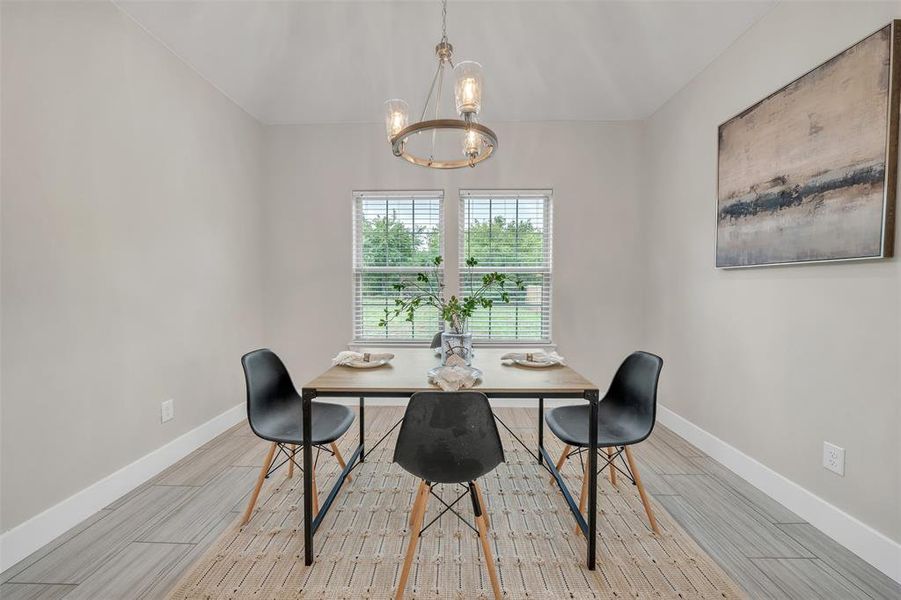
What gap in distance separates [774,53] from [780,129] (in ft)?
1.58

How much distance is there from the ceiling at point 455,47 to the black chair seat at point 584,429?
8.05 feet

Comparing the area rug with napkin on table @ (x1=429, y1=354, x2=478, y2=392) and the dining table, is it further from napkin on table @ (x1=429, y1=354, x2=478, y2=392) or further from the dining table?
napkin on table @ (x1=429, y1=354, x2=478, y2=392)

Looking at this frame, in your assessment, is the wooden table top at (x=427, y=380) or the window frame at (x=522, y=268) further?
the window frame at (x=522, y=268)

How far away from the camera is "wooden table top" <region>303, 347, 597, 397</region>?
5.22 ft

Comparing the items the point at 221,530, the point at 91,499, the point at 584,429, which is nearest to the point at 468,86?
the point at 584,429

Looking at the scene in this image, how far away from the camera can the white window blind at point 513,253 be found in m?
3.54

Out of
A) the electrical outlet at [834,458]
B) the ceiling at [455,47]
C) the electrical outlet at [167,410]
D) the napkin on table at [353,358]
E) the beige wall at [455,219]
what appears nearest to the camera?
the electrical outlet at [834,458]

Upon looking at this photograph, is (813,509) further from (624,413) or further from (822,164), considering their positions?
(822,164)

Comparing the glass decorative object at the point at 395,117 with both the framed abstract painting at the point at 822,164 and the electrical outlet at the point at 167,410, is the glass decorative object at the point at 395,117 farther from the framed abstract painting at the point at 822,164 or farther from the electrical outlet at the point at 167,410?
the electrical outlet at the point at 167,410

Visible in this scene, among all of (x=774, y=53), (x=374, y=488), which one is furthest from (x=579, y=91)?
(x=374, y=488)

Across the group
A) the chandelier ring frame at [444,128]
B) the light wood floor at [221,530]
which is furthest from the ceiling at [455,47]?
the light wood floor at [221,530]

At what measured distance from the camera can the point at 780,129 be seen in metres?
2.00

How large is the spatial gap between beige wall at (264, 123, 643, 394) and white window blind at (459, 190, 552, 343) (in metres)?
0.11

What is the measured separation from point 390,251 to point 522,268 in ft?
4.26
